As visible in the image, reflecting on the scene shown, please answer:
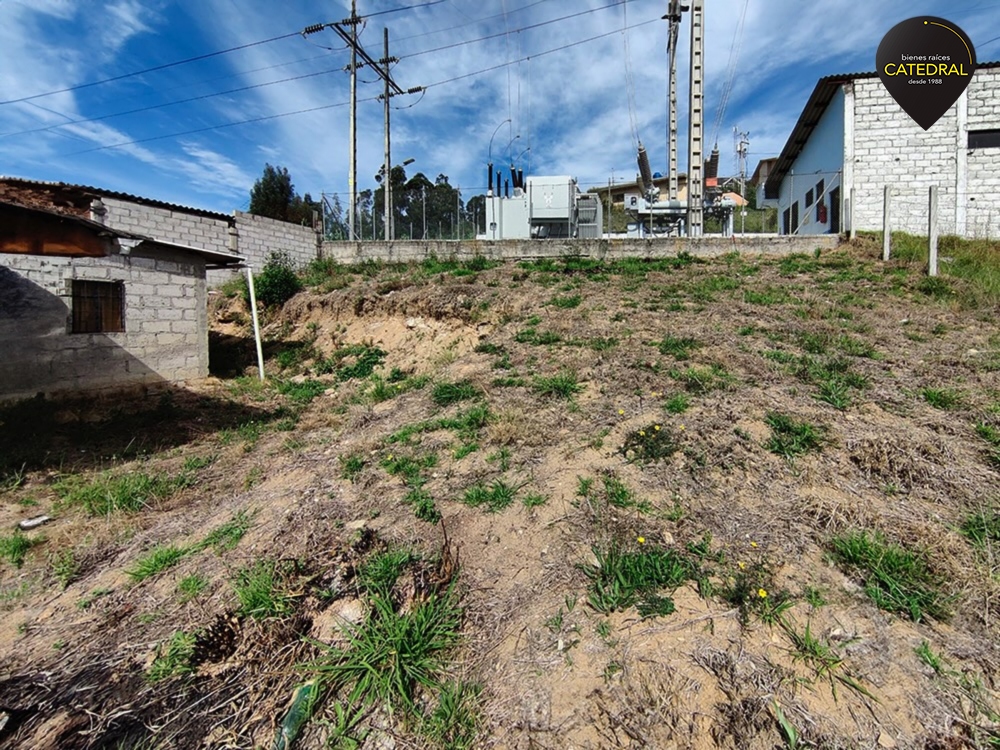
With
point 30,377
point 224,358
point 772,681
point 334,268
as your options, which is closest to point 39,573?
point 772,681

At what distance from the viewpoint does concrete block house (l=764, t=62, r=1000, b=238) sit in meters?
11.7

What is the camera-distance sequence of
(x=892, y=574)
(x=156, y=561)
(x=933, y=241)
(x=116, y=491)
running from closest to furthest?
(x=892, y=574)
(x=156, y=561)
(x=116, y=491)
(x=933, y=241)

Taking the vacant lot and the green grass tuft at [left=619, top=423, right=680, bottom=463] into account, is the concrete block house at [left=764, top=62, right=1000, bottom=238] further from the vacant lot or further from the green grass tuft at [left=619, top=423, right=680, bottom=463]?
the green grass tuft at [left=619, top=423, right=680, bottom=463]

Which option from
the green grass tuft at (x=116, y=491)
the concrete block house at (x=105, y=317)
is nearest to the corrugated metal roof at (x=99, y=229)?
the concrete block house at (x=105, y=317)

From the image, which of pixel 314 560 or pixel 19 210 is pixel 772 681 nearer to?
pixel 314 560

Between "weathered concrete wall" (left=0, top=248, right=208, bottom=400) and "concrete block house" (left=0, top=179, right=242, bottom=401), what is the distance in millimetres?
13

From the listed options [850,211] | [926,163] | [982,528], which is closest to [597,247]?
[850,211]

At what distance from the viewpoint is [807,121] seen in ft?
48.6

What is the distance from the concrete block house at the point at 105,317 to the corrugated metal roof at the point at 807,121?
16.1 meters

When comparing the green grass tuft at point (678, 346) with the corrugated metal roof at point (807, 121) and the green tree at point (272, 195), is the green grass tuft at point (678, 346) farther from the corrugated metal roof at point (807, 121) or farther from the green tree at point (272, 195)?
the green tree at point (272, 195)

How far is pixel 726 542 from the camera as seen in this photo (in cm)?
282

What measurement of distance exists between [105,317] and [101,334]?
335 mm

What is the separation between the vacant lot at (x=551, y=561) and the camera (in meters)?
2.01

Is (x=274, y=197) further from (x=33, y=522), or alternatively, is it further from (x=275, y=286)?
(x=33, y=522)
